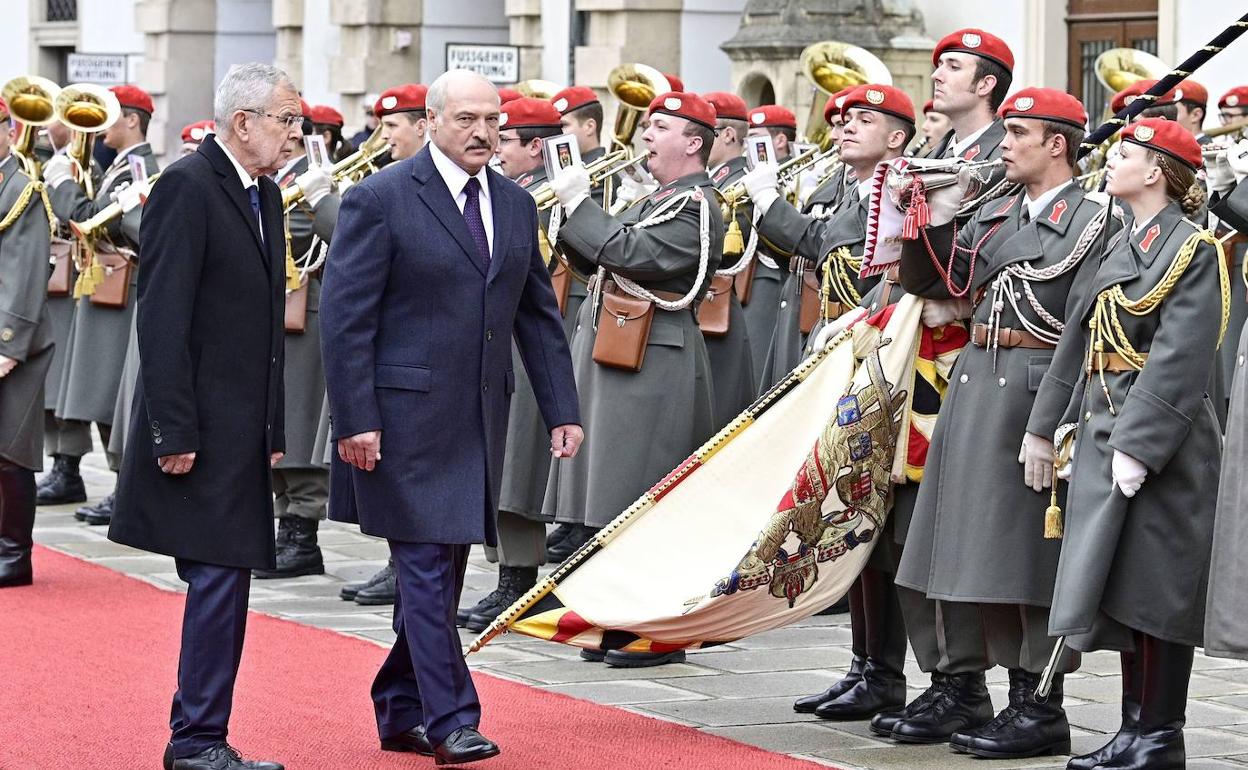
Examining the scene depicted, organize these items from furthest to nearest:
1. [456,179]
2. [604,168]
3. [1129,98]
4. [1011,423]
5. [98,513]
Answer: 1. [98,513]
2. [604,168]
3. [1129,98]
4. [1011,423]
5. [456,179]

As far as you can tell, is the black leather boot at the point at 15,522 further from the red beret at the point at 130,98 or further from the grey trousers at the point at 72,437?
the red beret at the point at 130,98

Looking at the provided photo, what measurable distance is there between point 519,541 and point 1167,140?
136 inches

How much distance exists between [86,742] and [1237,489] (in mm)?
3103

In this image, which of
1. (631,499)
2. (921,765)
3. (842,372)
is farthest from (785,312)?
(921,765)

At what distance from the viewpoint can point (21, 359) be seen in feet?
29.6

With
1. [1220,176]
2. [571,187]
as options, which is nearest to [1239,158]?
[1220,176]

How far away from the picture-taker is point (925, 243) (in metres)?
6.42

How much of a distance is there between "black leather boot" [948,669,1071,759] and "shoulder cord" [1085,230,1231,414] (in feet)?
2.97

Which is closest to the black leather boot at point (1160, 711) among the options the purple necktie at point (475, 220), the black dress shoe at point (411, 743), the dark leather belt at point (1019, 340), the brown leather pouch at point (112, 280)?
the dark leather belt at point (1019, 340)

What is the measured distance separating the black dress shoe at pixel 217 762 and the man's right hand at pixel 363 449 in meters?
0.79

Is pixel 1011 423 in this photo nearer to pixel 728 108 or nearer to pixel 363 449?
pixel 363 449

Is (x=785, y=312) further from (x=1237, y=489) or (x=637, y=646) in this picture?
(x=1237, y=489)

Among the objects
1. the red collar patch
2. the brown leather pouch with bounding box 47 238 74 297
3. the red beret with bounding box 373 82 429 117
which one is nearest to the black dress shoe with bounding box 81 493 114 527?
the brown leather pouch with bounding box 47 238 74 297

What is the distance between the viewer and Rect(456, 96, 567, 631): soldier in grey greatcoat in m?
8.65
